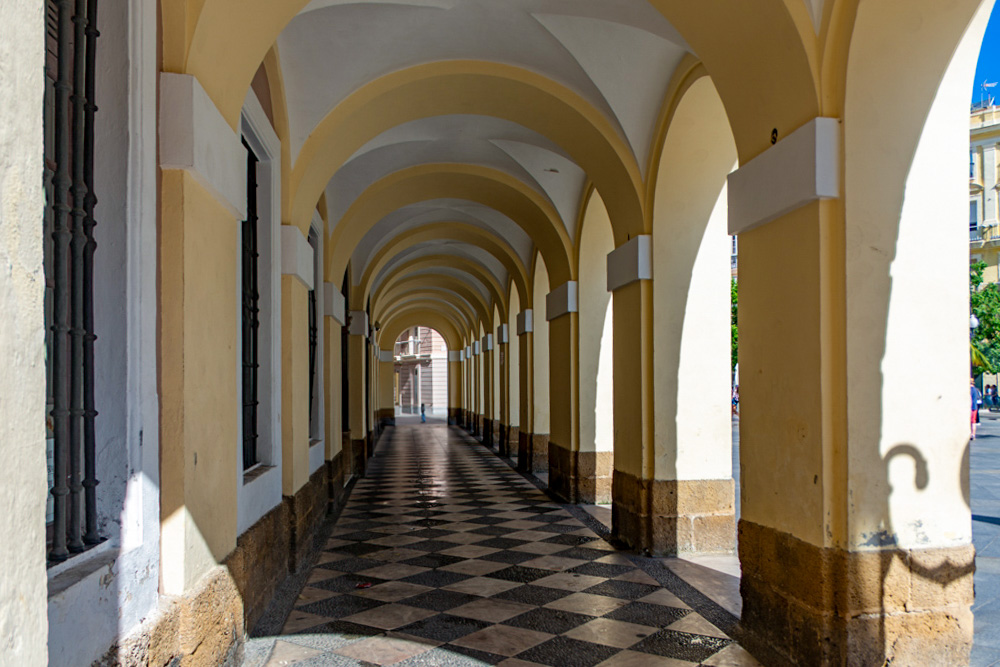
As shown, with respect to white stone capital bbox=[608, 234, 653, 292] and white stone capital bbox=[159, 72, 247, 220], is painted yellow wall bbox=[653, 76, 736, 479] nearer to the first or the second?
white stone capital bbox=[608, 234, 653, 292]

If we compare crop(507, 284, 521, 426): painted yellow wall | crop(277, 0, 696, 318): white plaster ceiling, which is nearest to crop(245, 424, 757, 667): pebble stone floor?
crop(277, 0, 696, 318): white plaster ceiling

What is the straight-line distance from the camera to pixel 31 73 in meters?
1.25

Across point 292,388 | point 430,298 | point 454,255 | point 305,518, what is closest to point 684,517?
point 305,518

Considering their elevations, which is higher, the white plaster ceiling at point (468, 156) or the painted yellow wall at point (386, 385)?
the white plaster ceiling at point (468, 156)

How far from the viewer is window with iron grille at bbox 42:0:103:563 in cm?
245

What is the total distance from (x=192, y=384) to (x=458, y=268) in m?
16.6

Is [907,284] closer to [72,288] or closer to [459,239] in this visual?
[72,288]

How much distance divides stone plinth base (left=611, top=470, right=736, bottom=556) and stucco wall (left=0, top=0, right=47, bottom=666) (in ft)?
18.8

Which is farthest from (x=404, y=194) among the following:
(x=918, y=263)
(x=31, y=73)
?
(x=31, y=73)

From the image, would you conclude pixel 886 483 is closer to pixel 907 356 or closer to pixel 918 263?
pixel 907 356

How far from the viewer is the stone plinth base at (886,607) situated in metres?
3.53

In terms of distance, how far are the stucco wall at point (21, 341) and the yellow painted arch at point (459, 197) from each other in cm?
856

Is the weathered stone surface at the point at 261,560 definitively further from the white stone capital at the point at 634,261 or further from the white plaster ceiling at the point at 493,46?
the white stone capital at the point at 634,261

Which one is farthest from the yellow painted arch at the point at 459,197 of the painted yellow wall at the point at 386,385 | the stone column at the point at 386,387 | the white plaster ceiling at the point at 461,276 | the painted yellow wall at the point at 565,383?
the painted yellow wall at the point at 386,385
